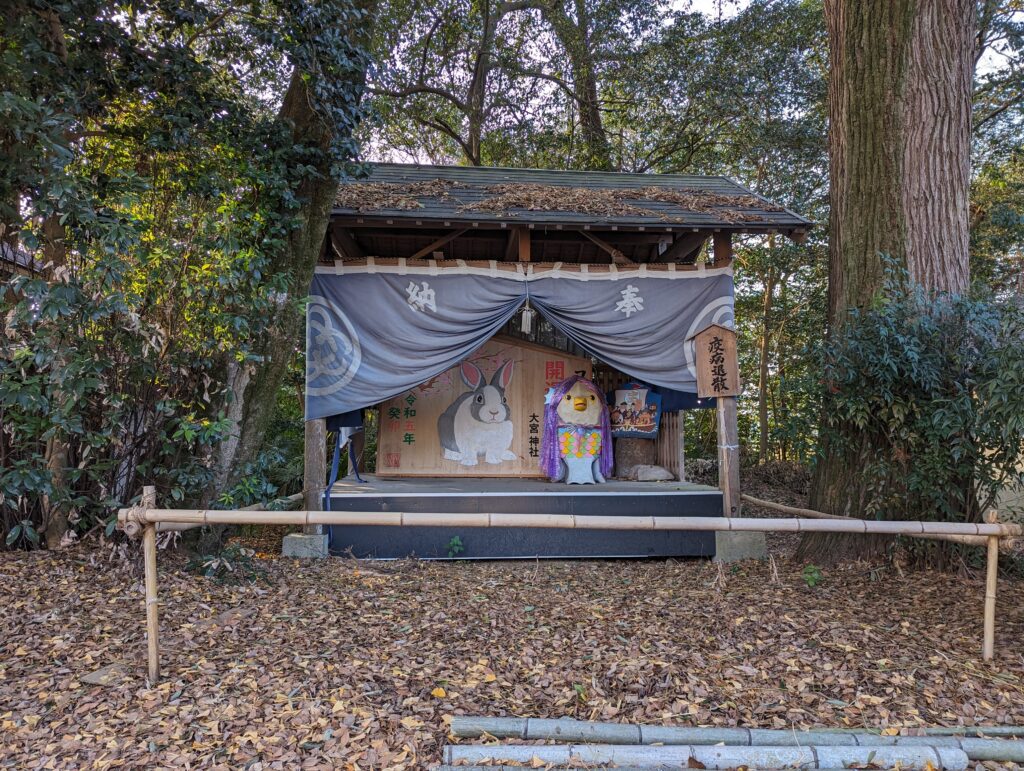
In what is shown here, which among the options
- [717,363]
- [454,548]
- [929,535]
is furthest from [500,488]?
[929,535]

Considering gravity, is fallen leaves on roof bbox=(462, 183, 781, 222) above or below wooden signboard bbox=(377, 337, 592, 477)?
above

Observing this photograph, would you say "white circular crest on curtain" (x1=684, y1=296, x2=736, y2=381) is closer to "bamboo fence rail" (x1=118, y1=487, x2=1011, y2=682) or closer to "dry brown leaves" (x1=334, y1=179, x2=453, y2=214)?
"dry brown leaves" (x1=334, y1=179, x2=453, y2=214)

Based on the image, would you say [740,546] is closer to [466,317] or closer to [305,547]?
[466,317]

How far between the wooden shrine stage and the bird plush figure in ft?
3.28

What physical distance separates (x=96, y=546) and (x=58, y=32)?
11.2ft

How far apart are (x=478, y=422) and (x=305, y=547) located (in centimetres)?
314

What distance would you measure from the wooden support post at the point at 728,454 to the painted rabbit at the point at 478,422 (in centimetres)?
303

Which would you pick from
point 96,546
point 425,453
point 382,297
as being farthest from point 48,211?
point 425,453

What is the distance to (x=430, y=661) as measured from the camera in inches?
133

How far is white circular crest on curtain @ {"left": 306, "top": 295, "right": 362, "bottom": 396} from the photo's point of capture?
6.07 metres

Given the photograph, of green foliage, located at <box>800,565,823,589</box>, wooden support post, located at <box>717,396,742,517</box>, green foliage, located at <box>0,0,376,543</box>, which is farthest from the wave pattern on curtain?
green foliage, located at <box>800,565,823,589</box>

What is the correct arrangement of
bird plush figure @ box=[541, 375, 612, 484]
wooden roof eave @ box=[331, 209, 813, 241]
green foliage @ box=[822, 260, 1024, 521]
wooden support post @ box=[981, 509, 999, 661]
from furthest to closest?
1. bird plush figure @ box=[541, 375, 612, 484]
2. wooden roof eave @ box=[331, 209, 813, 241]
3. green foliage @ box=[822, 260, 1024, 521]
4. wooden support post @ box=[981, 509, 999, 661]

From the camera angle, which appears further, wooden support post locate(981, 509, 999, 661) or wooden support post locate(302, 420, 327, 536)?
wooden support post locate(302, 420, 327, 536)

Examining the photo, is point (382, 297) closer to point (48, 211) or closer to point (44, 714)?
point (48, 211)
